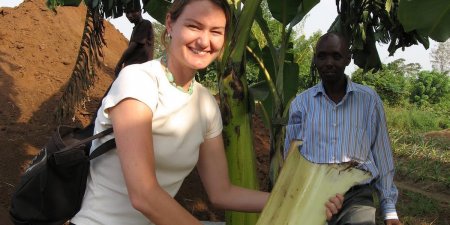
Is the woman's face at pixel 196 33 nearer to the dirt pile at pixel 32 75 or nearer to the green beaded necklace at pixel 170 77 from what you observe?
the green beaded necklace at pixel 170 77

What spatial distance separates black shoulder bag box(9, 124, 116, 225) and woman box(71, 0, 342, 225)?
3 centimetres

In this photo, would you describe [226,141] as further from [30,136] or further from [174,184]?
[30,136]

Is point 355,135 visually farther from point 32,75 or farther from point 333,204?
point 32,75

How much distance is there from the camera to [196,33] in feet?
4.14

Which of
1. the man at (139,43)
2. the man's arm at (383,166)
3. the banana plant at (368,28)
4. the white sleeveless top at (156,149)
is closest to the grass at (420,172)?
the banana plant at (368,28)

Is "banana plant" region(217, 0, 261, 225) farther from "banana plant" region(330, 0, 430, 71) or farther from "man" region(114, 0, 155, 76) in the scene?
"man" region(114, 0, 155, 76)

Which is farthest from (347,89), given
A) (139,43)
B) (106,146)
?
(139,43)

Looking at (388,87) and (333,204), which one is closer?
(333,204)

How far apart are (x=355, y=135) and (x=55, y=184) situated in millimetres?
1487

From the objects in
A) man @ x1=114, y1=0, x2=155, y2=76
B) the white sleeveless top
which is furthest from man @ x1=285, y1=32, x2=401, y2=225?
man @ x1=114, y1=0, x2=155, y2=76

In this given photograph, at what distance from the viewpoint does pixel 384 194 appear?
2299 mm

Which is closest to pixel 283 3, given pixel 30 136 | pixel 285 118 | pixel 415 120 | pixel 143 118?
pixel 285 118

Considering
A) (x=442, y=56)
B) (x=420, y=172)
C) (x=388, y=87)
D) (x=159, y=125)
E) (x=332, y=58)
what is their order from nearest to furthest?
(x=159, y=125) < (x=332, y=58) < (x=420, y=172) < (x=388, y=87) < (x=442, y=56)

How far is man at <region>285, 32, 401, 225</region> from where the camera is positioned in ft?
7.62
